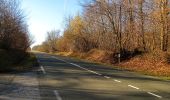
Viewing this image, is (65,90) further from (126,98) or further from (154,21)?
(154,21)

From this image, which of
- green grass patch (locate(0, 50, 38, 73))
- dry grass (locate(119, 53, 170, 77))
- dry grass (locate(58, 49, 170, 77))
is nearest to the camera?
green grass patch (locate(0, 50, 38, 73))

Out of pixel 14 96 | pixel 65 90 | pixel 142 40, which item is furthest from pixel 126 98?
pixel 142 40

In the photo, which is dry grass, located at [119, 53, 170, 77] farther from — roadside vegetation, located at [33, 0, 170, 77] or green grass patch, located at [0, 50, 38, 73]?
green grass patch, located at [0, 50, 38, 73]

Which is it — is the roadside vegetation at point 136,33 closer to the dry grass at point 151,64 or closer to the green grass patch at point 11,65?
the dry grass at point 151,64

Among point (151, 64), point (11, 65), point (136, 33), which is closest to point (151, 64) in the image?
point (151, 64)

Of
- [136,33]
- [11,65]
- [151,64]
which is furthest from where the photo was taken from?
[136,33]

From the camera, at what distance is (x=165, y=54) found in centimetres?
3622

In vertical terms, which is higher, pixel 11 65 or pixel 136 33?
pixel 136 33

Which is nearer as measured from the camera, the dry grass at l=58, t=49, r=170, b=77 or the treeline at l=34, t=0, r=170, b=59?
the dry grass at l=58, t=49, r=170, b=77

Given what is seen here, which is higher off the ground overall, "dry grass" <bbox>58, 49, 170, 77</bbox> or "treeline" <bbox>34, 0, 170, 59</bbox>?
"treeline" <bbox>34, 0, 170, 59</bbox>

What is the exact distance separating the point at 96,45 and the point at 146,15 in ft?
106

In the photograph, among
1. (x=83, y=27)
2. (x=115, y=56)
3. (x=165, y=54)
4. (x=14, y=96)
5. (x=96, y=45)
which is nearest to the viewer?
(x=14, y=96)

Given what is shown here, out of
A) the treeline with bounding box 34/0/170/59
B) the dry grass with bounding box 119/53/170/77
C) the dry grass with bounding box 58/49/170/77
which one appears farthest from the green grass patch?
the treeline with bounding box 34/0/170/59

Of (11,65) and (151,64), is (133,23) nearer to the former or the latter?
(151,64)
